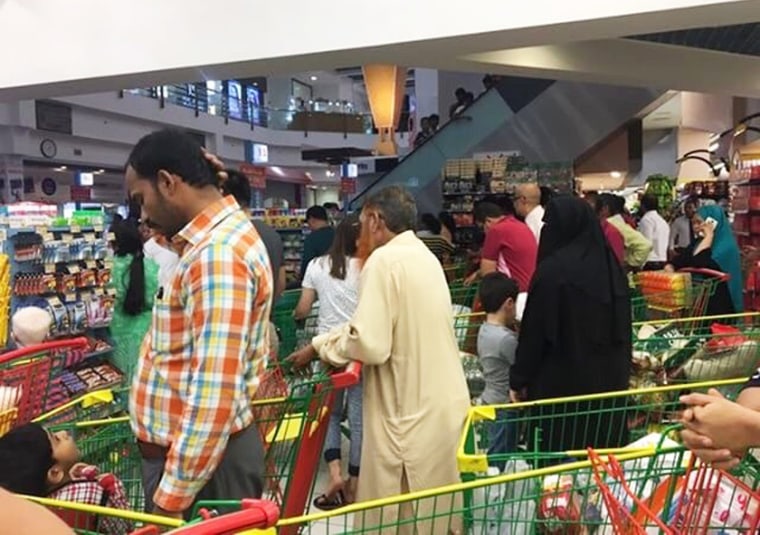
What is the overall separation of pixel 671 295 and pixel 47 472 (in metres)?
4.18

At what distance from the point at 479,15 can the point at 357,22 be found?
0.89 metres

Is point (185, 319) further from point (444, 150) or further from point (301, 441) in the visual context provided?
point (444, 150)

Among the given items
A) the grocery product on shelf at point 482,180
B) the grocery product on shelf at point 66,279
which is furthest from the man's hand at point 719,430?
the grocery product on shelf at point 482,180

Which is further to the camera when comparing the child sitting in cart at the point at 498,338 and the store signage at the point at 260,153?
the store signage at the point at 260,153

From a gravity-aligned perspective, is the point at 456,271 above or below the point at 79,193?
below

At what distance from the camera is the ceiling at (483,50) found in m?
4.73

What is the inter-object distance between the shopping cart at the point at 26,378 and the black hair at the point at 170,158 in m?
1.16

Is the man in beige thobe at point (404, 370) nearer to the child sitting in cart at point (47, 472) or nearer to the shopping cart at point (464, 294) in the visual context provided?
the child sitting in cart at point (47, 472)

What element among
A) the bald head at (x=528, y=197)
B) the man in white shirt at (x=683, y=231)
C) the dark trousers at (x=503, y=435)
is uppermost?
the bald head at (x=528, y=197)

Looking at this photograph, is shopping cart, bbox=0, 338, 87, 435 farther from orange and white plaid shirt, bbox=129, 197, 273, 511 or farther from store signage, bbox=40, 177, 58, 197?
store signage, bbox=40, 177, 58, 197

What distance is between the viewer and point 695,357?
370 centimetres

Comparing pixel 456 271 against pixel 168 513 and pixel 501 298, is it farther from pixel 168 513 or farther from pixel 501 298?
pixel 168 513

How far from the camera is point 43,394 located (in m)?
2.88

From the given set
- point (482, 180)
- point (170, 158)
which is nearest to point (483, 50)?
point (170, 158)
